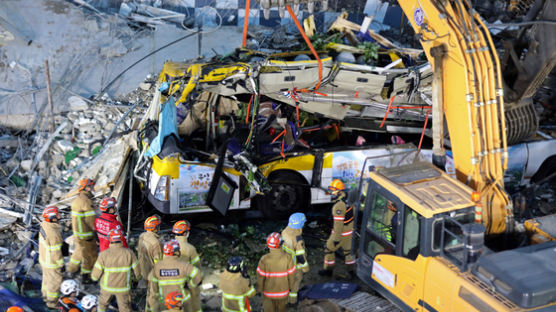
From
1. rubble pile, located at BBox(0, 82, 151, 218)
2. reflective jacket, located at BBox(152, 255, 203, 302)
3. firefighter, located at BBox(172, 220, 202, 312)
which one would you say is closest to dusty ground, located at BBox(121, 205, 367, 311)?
firefighter, located at BBox(172, 220, 202, 312)

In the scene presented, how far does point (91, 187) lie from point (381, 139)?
5880mm

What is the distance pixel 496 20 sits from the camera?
55.9ft

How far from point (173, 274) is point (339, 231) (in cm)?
299

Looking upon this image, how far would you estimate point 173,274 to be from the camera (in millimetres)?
7410

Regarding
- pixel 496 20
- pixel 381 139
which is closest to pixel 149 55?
pixel 381 139

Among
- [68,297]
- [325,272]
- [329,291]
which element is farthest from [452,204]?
[68,297]

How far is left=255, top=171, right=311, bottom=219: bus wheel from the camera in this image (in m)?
11.2

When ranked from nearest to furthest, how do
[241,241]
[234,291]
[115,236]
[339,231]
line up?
[234,291]
[115,236]
[339,231]
[241,241]

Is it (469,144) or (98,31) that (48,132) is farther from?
(469,144)

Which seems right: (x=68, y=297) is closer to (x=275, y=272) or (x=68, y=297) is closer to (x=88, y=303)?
(x=88, y=303)

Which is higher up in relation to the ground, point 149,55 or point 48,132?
point 149,55

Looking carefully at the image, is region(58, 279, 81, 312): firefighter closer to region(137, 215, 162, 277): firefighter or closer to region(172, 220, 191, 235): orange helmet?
region(137, 215, 162, 277): firefighter

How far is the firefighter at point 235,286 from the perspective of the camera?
281 inches

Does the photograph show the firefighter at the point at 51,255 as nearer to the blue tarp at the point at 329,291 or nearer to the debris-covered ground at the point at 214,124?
the debris-covered ground at the point at 214,124
